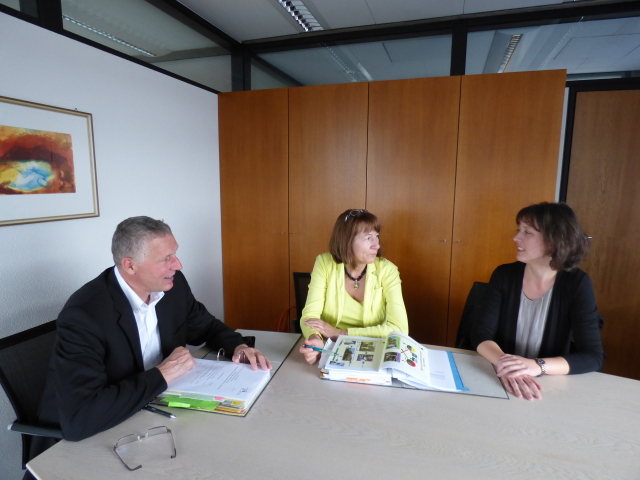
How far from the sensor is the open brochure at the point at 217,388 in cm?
118

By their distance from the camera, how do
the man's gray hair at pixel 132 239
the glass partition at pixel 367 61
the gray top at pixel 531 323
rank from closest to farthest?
1. the man's gray hair at pixel 132 239
2. the gray top at pixel 531 323
3. the glass partition at pixel 367 61

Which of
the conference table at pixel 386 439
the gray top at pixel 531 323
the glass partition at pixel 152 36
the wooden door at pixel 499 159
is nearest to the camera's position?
the conference table at pixel 386 439

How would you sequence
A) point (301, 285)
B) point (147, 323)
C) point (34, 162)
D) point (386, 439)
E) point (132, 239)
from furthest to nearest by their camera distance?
point (301, 285) < point (34, 162) < point (147, 323) < point (132, 239) < point (386, 439)

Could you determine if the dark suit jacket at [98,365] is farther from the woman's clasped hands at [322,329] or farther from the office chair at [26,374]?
the woman's clasped hands at [322,329]

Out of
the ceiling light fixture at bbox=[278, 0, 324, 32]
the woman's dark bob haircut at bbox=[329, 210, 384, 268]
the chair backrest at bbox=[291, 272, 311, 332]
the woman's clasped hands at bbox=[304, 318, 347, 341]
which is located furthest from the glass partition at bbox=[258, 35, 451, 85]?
the woman's clasped hands at bbox=[304, 318, 347, 341]

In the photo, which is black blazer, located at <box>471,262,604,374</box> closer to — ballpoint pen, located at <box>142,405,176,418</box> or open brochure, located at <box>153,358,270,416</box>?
open brochure, located at <box>153,358,270,416</box>

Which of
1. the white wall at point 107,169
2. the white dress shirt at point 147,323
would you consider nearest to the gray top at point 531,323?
the white dress shirt at point 147,323

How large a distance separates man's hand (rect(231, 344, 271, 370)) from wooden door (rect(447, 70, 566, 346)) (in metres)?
2.00

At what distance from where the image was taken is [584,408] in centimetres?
121

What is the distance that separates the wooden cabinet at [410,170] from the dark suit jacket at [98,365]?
1863 millimetres

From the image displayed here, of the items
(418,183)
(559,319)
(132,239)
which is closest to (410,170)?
(418,183)

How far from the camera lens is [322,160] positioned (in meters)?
3.21

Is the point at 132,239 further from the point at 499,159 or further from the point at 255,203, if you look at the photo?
the point at 499,159

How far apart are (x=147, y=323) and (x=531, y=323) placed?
5.38ft
